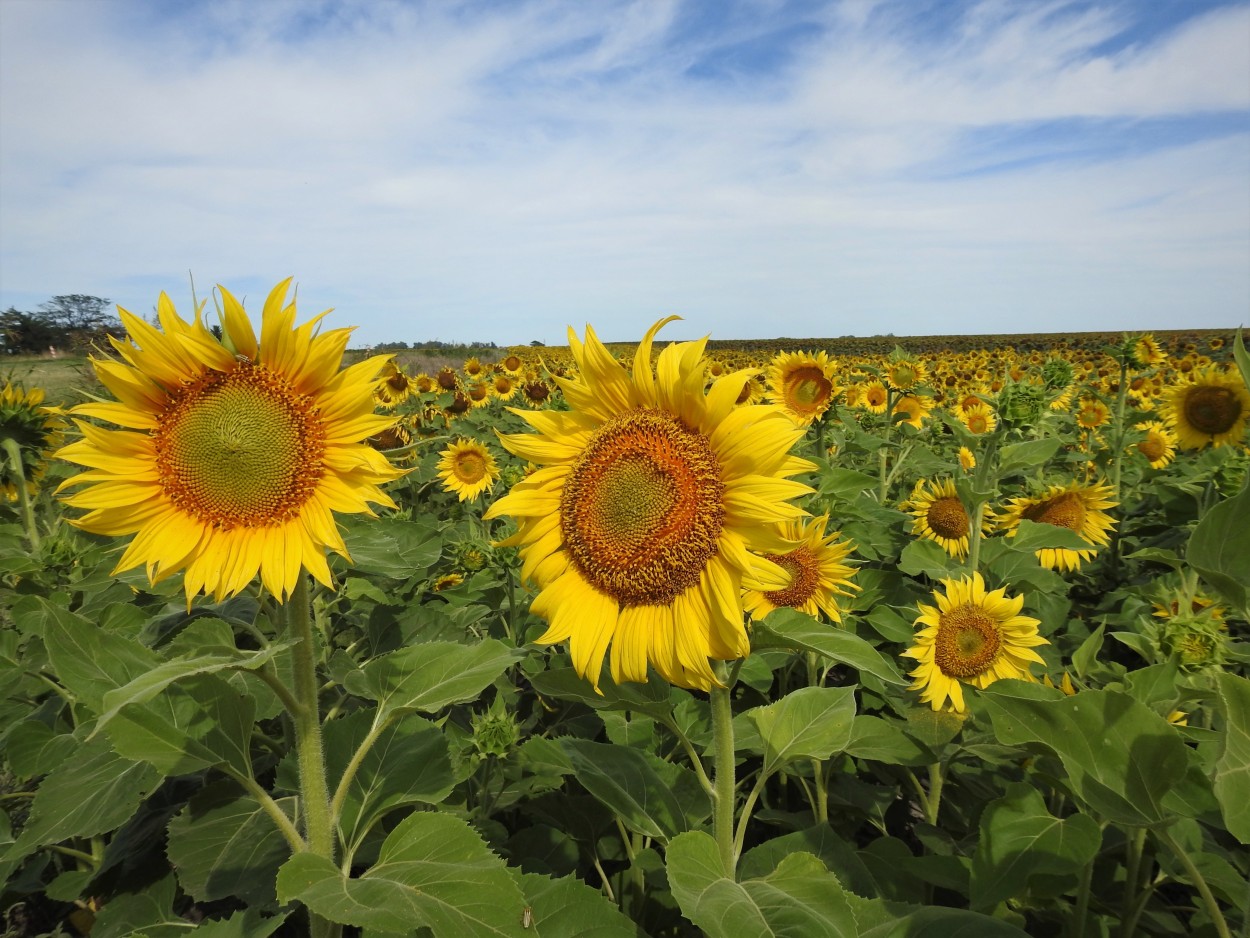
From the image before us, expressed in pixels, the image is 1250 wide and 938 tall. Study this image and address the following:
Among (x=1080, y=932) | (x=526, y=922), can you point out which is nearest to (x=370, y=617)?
(x=526, y=922)

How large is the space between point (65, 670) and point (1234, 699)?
7.49ft

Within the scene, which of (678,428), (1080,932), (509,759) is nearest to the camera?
(678,428)

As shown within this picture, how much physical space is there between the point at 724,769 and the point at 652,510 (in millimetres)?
644

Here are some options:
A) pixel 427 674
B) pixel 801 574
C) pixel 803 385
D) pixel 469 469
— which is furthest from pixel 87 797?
pixel 469 469

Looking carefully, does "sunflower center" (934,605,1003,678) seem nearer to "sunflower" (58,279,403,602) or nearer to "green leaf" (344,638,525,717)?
"green leaf" (344,638,525,717)

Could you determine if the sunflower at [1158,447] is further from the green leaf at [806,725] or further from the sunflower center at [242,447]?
the sunflower center at [242,447]

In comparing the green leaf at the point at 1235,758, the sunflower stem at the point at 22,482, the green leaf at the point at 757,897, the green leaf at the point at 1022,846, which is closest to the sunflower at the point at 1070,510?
the green leaf at the point at 1022,846

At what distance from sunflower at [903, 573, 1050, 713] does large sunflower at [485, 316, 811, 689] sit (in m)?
1.52

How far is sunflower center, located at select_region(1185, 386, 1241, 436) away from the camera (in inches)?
214

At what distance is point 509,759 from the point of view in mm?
2701

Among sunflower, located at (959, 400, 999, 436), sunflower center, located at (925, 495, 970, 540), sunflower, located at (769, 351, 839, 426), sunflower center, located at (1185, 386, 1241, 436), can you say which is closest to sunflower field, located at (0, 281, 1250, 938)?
sunflower center, located at (925, 495, 970, 540)

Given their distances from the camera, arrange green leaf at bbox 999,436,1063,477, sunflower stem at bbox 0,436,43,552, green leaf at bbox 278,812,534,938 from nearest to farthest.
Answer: green leaf at bbox 278,812,534,938 < green leaf at bbox 999,436,1063,477 < sunflower stem at bbox 0,436,43,552

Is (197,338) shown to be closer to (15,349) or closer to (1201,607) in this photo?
(1201,607)

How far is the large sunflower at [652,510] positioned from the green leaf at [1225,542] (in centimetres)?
64
